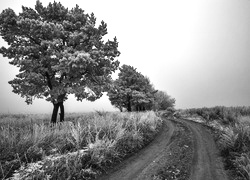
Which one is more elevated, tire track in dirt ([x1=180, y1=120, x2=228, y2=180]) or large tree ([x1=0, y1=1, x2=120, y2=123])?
large tree ([x1=0, y1=1, x2=120, y2=123])

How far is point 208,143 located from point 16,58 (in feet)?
51.6

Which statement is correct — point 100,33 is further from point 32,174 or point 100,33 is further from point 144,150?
point 32,174

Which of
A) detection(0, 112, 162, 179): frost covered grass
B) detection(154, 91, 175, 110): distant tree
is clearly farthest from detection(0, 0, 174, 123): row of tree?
detection(154, 91, 175, 110): distant tree

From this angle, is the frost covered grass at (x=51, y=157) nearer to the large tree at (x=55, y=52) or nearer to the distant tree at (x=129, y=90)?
the large tree at (x=55, y=52)

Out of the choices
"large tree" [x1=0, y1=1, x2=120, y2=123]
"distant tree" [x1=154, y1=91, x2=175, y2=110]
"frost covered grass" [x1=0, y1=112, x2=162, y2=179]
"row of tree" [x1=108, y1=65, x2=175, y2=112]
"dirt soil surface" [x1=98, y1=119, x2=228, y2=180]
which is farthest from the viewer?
"distant tree" [x1=154, y1=91, x2=175, y2=110]

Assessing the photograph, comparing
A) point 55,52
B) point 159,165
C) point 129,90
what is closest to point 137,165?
point 159,165

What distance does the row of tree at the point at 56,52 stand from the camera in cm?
1069

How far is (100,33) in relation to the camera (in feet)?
43.8

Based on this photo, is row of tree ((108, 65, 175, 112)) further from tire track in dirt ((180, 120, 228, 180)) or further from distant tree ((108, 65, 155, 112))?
tire track in dirt ((180, 120, 228, 180))

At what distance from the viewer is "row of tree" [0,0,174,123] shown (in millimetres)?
10688

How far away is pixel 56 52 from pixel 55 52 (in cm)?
21

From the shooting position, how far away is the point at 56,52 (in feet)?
36.9

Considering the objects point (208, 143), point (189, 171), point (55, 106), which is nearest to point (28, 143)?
point (189, 171)

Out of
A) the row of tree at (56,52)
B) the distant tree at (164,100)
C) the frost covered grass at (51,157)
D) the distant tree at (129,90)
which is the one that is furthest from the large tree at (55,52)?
the distant tree at (164,100)
